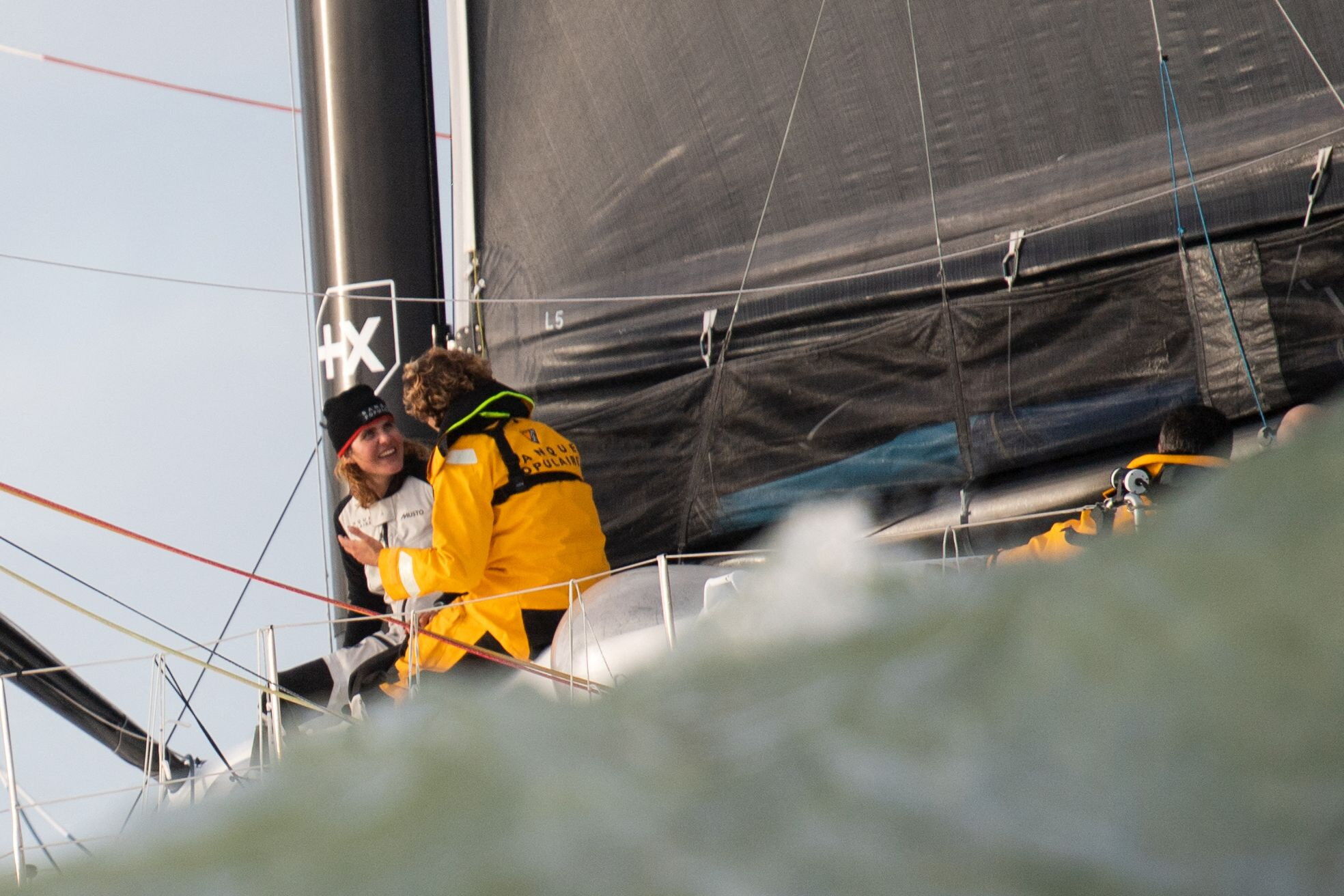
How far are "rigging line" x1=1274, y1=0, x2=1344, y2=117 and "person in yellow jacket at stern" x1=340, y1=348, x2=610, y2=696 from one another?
113cm

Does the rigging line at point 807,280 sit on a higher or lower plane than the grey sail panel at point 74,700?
higher

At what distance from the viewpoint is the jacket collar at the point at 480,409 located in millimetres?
1854

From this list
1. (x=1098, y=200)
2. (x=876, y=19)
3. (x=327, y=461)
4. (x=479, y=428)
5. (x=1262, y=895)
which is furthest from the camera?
(x=327, y=461)

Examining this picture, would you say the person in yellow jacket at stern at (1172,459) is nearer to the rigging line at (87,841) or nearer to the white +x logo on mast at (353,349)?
the rigging line at (87,841)

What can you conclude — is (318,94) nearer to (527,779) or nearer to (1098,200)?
(1098,200)

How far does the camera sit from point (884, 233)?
2.31 m

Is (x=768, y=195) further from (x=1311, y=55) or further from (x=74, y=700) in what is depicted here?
(x=74, y=700)

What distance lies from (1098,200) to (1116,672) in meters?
2.09

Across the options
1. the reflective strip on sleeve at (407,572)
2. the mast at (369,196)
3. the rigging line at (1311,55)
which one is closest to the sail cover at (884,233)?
the rigging line at (1311,55)

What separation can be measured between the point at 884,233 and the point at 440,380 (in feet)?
2.66

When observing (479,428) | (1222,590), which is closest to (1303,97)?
(479,428)

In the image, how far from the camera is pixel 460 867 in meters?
0.13

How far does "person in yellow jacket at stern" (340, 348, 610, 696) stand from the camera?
5.92 feet

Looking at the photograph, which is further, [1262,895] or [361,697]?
[361,697]
